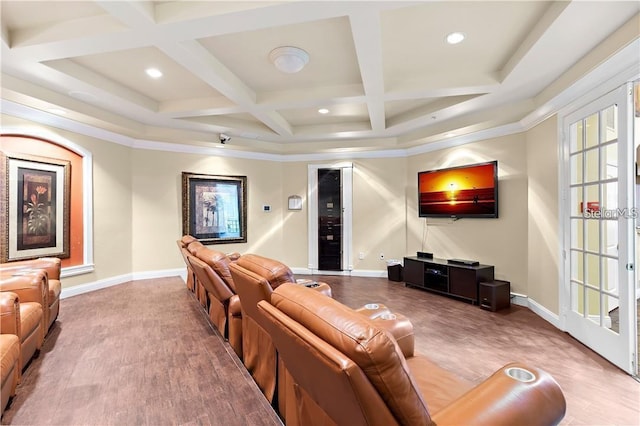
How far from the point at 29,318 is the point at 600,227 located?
492 cm

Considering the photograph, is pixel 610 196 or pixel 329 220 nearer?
pixel 610 196

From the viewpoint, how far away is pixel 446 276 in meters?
4.55

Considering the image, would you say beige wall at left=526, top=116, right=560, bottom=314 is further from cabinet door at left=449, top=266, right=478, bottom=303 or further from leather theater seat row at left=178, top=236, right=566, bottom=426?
leather theater seat row at left=178, top=236, right=566, bottom=426

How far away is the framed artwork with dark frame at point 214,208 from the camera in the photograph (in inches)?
219

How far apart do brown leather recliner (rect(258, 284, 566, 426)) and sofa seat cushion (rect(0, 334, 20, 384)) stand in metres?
1.63

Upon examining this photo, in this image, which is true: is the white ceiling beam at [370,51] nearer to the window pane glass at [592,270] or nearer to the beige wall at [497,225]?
the beige wall at [497,225]

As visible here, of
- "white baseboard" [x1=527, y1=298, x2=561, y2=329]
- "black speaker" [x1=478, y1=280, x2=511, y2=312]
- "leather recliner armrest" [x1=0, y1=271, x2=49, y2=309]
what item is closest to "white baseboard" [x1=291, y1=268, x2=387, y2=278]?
"black speaker" [x1=478, y1=280, x2=511, y2=312]

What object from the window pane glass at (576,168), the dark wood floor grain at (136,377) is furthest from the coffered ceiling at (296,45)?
the dark wood floor grain at (136,377)

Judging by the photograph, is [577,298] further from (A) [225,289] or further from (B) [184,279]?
(B) [184,279]

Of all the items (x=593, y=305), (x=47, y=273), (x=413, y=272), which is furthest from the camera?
(x=413, y=272)

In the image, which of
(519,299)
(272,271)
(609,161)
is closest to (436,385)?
(272,271)

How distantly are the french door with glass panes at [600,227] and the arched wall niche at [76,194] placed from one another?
6362 mm

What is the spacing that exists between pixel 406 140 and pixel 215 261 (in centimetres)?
413

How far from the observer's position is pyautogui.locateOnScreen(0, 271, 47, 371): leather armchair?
77.0 inches
